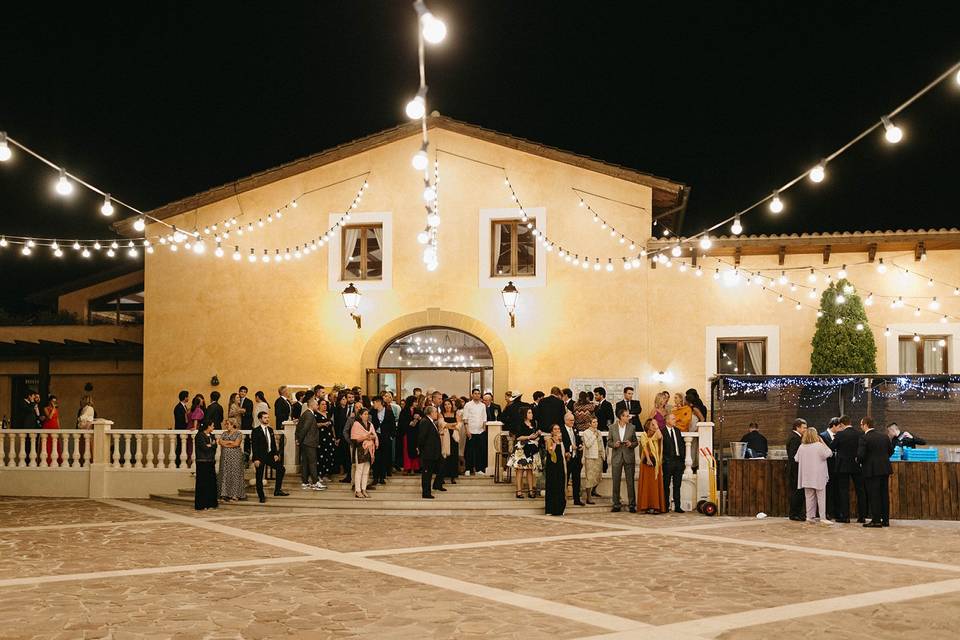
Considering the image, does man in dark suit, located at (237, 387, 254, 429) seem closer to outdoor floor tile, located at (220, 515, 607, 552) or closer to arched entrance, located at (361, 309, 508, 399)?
arched entrance, located at (361, 309, 508, 399)

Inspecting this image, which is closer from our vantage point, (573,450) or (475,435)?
(573,450)

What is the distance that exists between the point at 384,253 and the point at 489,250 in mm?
2308

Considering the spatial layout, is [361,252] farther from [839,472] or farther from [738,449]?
[839,472]

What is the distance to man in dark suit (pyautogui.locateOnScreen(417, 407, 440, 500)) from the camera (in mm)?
15133

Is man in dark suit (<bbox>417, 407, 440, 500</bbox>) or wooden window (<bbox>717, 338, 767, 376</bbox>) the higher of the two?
wooden window (<bbox>717, 338, 767, 376</bbox>)

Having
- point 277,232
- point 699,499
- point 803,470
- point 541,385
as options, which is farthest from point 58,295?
point 803,470

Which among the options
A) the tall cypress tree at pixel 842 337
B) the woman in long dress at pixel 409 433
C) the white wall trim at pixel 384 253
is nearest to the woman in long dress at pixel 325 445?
the woman in long dress at pixel 409 433

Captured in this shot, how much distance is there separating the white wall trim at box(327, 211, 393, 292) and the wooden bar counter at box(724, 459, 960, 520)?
8.60 metres

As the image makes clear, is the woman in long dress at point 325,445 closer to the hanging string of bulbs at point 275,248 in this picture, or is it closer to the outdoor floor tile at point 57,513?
the outdoor floor tile at point 57,513

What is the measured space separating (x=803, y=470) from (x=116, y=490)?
40.7 feet

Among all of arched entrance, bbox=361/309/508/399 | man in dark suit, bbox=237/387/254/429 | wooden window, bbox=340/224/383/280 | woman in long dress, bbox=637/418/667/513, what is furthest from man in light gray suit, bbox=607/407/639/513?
wooden window, bbox=340/224/383/280

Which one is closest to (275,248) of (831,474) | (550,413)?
(550,413)

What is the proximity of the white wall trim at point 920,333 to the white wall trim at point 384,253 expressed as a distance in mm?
10245

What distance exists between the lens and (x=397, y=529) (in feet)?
41.6
